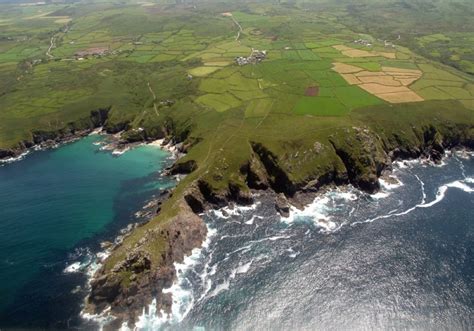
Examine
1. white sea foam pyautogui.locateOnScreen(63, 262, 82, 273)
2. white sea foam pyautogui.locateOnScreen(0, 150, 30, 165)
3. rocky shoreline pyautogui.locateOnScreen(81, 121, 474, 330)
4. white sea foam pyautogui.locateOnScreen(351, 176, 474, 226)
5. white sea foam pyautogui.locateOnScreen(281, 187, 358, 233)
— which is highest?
rocky shoreline pyautogui.locateOnScreen(81, 121, 474, 330)

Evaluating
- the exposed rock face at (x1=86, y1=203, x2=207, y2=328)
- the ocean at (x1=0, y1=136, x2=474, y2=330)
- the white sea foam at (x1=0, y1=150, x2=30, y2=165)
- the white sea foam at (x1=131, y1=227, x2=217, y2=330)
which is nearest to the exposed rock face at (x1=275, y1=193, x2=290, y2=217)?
the ocean at (x1=0, y1=136, x2=474, y2=330)

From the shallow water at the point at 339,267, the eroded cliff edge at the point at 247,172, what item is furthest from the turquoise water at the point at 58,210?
the shallow water at the point at 339,267

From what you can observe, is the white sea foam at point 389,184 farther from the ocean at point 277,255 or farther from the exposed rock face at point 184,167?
the exposed rock face at point 184,167

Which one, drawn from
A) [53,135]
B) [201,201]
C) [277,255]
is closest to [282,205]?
[277,255]

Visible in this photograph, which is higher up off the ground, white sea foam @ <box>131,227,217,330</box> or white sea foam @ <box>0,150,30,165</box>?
white sea foam @ <box>131,227,217,330</box>

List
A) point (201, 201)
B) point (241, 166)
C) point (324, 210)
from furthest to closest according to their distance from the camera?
point (241, 166) < point (324, 210) < point (201, 201)

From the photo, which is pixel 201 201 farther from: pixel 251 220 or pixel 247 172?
pixel 247 172

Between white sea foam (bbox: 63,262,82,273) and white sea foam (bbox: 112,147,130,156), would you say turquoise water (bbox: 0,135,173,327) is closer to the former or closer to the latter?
white sea foam (bbox: 63,262,82,273)
